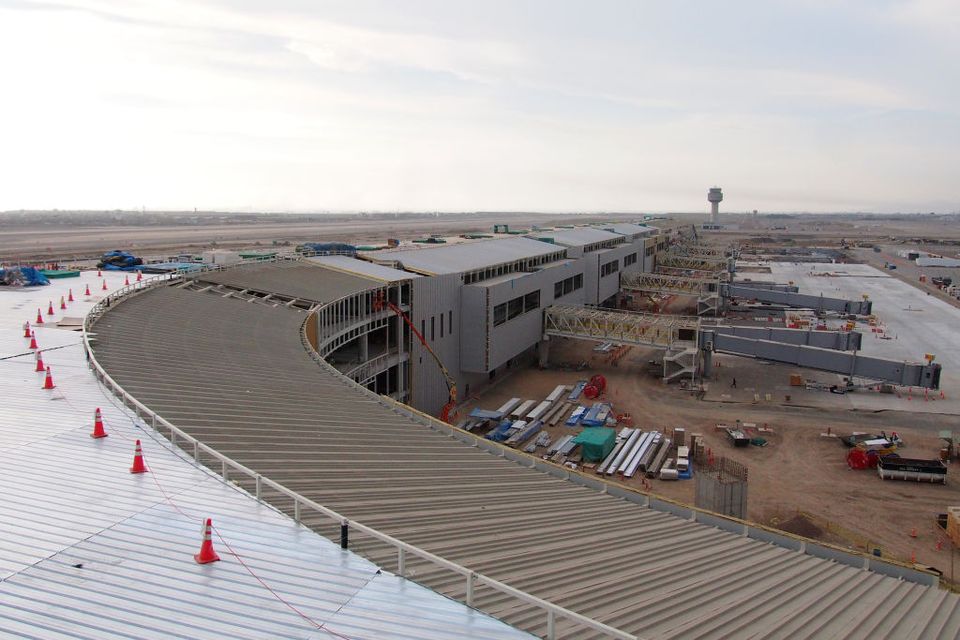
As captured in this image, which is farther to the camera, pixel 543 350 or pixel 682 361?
pixel 543 350

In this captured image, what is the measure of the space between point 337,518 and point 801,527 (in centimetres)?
2262

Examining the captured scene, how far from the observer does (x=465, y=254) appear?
52.1 metres

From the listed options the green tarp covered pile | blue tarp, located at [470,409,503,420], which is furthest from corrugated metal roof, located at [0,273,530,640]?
blue tarp, located at [470,409,503,420]

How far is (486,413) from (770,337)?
22778 millimetres

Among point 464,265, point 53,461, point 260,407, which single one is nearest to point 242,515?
point 53,461

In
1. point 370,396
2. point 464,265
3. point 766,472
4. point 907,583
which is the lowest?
point 766,472

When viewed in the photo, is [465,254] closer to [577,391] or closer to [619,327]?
[619,327]

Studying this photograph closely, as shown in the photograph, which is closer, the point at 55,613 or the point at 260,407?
the point at 55,613

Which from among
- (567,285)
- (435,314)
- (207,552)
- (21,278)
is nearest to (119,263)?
(21,278)

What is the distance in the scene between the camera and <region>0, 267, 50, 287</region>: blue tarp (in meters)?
39.9

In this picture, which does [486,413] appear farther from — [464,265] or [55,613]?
[55,613]

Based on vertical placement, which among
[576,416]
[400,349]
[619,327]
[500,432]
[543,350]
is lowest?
[500,432]

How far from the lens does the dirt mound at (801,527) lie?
25.8 meters

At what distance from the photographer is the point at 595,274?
69.8m
